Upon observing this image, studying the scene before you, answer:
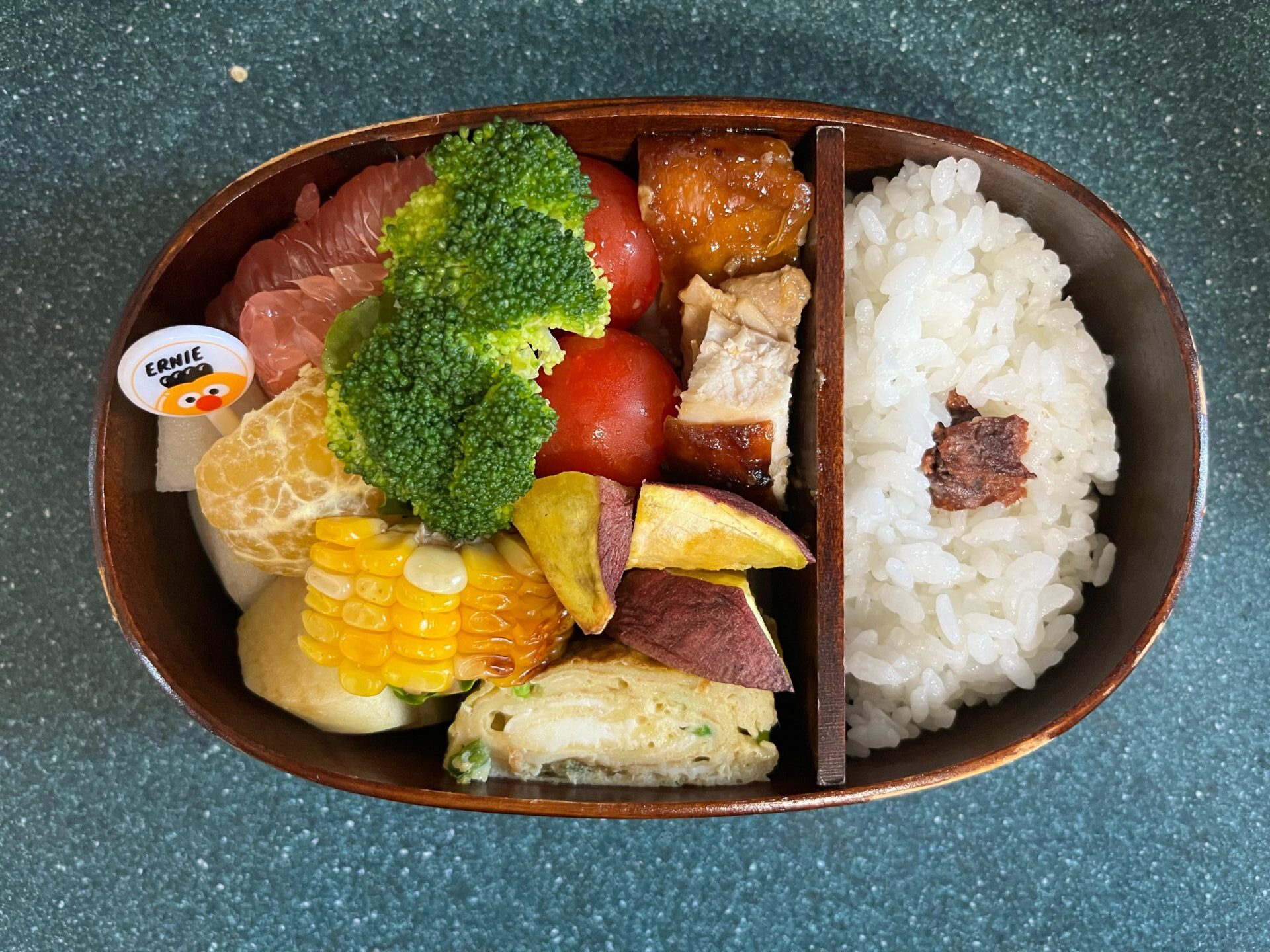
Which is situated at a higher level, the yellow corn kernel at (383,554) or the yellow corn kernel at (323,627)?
the yellow corn kernel at (383,554)

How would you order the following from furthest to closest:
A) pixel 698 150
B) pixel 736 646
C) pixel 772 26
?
pixel 772 26
pixel 698 150
pixel 736 646

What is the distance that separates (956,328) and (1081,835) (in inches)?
49.9

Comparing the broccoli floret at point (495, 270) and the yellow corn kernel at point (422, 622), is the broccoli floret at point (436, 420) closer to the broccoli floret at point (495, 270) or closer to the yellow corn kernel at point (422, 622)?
the broccoli floret at point (495, 270)

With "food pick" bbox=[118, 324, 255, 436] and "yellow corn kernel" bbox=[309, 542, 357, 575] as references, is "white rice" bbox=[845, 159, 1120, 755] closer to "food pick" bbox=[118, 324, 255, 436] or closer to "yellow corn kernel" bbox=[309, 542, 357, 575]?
"yellow corn kernel" bbox=[309, 542, 357, 575]

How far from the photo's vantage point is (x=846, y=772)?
1769 mm

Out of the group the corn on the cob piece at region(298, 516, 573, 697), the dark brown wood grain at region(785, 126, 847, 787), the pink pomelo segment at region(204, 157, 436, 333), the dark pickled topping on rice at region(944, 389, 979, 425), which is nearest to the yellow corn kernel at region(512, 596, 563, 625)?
the corn on the cob piece at region(298, 516, 573, 697)

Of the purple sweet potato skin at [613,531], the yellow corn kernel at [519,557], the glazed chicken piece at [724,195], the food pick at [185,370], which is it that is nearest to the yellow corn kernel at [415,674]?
the yellow corn kernel at [519,557]

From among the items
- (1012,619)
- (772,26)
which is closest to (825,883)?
(1012,619)

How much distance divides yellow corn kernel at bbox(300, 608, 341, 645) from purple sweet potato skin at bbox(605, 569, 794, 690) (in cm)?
53

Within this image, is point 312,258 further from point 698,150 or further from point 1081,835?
point 1081,835

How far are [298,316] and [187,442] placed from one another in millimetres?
376

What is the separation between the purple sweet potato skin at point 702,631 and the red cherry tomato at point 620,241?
533mm

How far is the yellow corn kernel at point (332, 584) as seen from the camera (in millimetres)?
1571

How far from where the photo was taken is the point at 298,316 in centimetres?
166
